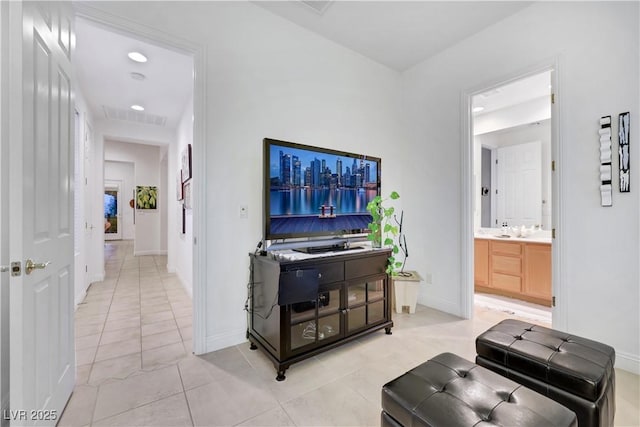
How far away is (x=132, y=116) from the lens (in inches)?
182

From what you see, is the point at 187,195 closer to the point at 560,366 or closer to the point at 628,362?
the point at 560,366

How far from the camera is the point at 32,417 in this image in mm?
1229

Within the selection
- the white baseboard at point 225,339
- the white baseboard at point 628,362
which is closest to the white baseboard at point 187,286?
the white baseboard at point 225,339

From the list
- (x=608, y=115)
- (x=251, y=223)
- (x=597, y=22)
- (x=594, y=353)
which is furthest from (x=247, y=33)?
(x=594, y=353)

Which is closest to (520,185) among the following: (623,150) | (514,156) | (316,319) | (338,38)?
(514,156)

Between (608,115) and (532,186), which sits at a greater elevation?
(608,115)

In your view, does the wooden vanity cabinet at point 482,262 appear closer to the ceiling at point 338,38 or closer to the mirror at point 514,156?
the mirror at point 514,156

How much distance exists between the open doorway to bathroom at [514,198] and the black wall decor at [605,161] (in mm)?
1290

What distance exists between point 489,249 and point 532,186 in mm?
1103

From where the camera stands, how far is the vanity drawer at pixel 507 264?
3.63 metres

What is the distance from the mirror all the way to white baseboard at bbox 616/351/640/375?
217 centimetres

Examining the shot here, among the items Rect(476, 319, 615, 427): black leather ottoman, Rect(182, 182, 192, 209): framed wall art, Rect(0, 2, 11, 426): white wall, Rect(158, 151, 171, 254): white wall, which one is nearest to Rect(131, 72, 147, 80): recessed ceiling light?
Rect(182, 182, 192, 209): framed wall art

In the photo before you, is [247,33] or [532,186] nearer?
[247,33]

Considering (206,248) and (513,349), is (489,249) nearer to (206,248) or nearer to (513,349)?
(513,349)
